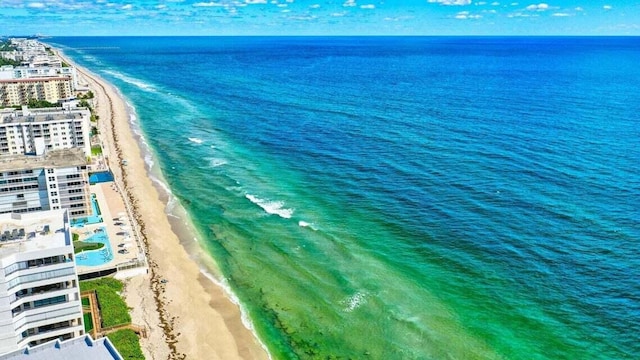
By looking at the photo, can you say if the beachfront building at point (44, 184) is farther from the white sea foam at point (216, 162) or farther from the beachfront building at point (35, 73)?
the beachfront building at point (35, 73)

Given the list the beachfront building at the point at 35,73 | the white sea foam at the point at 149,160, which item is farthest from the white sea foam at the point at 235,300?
the beachfront building at the point at 35,73

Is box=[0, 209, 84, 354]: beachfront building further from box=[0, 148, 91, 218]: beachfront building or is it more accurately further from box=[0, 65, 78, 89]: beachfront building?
box=[0, 65, 78, 89]: beachfront building

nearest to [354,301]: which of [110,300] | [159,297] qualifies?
[159,297]

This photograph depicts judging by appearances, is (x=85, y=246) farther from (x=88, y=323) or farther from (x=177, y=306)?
(x=177, y=306)

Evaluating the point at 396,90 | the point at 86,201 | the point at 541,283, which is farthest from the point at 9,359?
the point at 396,90

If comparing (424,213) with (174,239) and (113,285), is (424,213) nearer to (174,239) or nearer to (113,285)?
(174,239)

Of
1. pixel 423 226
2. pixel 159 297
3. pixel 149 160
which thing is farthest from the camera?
pixel 149 160
